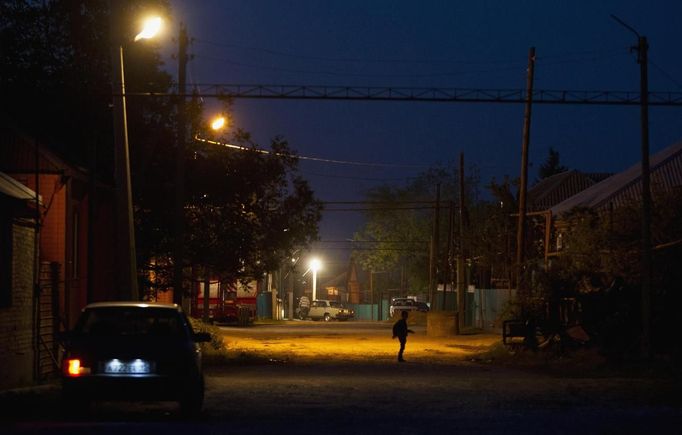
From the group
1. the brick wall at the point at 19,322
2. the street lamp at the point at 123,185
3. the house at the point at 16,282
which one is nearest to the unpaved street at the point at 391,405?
the brick wall at the point at 19,322

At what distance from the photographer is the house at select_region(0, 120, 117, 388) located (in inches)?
776

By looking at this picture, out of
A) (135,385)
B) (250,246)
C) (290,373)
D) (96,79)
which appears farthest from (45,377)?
(250,246)

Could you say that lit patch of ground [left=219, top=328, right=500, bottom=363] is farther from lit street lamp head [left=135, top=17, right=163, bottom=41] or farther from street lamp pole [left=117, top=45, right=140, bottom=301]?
lit street lamp head [left=135, top=17, right=163, bottom=41]

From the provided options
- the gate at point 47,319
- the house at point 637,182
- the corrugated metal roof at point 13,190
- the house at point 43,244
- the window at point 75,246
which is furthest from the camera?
the house at point 637,182

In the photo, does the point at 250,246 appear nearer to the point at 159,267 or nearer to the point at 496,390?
the point at 159,267

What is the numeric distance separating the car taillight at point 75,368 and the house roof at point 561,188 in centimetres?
5309

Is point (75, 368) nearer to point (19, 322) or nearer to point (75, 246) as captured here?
point (19, 322)

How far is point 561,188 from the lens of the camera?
6888 centimetres

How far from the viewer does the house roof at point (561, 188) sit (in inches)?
2635

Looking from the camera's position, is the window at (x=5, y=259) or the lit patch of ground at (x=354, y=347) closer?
the window at (x=5, y=259)

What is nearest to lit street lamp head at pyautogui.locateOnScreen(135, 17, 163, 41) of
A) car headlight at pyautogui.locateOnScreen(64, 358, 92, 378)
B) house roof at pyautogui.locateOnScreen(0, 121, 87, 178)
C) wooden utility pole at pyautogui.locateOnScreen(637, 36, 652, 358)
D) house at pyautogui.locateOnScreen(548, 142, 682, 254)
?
house roof at pyautogui.locateOnScreen(0, 121, 87, 178)

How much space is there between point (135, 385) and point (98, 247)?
1647cm

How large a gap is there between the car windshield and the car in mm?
14

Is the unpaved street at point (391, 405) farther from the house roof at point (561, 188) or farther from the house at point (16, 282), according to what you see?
the house roof at point (561, 188)
